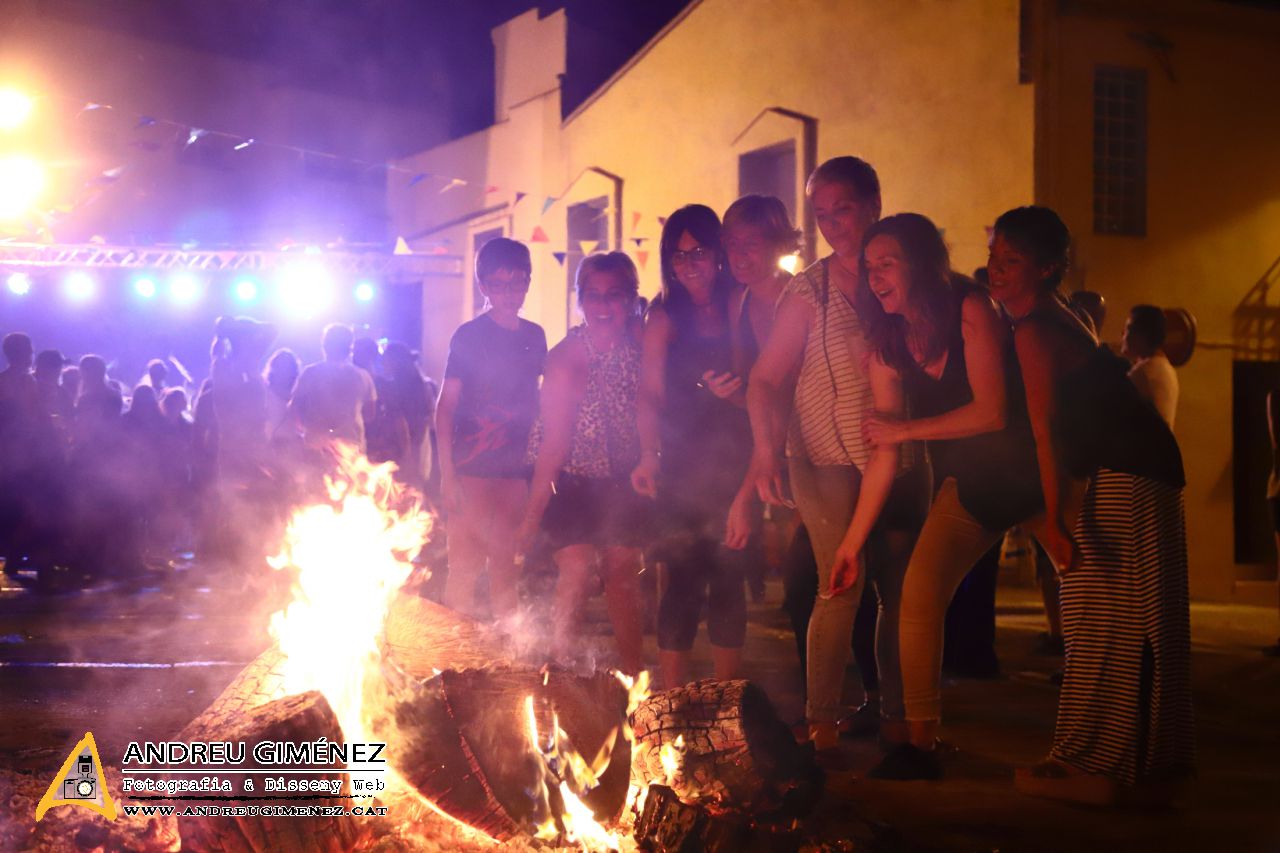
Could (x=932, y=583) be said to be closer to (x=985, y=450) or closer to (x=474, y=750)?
(x=985, y=450)

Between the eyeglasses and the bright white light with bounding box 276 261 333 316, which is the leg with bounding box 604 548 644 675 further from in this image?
the bright white light with bounding box 276 261 333 316

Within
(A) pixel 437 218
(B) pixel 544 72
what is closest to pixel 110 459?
(B) pixel 544 72

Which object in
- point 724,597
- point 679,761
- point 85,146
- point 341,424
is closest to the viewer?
point 679,761

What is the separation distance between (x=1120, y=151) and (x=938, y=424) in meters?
10.1

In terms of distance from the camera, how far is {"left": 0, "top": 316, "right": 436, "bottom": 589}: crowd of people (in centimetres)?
1045

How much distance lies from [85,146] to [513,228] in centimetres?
1151

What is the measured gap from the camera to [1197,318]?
13.1 m

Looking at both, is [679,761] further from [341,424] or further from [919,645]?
[341,424]

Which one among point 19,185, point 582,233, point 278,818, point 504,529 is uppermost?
point 19,185

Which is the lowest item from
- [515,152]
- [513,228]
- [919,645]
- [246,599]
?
[246,599]

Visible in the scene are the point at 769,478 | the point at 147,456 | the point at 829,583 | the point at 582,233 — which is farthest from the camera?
the point at 582,233

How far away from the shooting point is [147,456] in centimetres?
1258

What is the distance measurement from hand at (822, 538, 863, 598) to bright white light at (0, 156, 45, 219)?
19.7 meters

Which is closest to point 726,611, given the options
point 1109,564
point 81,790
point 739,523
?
A: point 739,523
